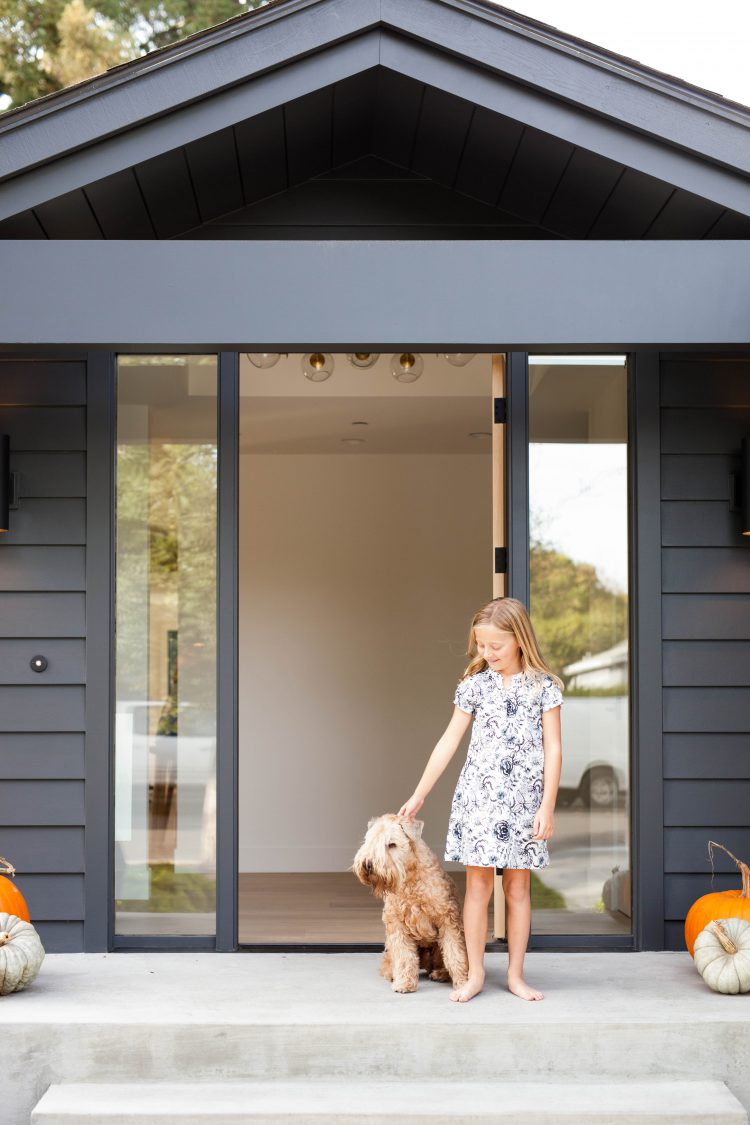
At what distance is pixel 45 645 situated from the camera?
3.94m

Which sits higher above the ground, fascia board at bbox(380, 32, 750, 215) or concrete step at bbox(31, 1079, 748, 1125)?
fascia board at bbox(380, 32, 750, 215)

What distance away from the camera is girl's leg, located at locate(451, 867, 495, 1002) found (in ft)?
10.9

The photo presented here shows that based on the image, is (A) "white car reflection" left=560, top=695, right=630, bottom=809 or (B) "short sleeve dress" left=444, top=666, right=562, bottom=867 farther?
(A) "white car reflection" left=560, top=695, right=630, bottom=809

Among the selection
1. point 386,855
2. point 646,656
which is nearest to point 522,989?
point 386,855

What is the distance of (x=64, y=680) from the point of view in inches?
155

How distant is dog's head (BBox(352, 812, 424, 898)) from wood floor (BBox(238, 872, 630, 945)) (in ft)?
2.91

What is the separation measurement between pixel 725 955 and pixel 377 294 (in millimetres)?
2131

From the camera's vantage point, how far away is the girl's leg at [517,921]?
133 inches

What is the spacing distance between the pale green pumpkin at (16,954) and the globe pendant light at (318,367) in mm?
2938

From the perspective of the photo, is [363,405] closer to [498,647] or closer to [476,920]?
[498,647]

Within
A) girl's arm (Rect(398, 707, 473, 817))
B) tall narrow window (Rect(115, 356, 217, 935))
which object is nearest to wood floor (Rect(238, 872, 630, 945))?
tall narrow window (Rect(115, 356, 217, 935))

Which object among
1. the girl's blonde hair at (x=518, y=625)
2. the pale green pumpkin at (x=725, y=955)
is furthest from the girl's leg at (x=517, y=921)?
the girl's blonde hair at (x=518, y=625)

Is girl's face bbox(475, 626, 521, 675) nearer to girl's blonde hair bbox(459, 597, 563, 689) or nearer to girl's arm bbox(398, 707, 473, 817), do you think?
girl's blonde hair bbox(459, 597, 563, 689)

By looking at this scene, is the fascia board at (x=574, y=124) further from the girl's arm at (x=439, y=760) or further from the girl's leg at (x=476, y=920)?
the girl's leg at (x=476, y=920)
